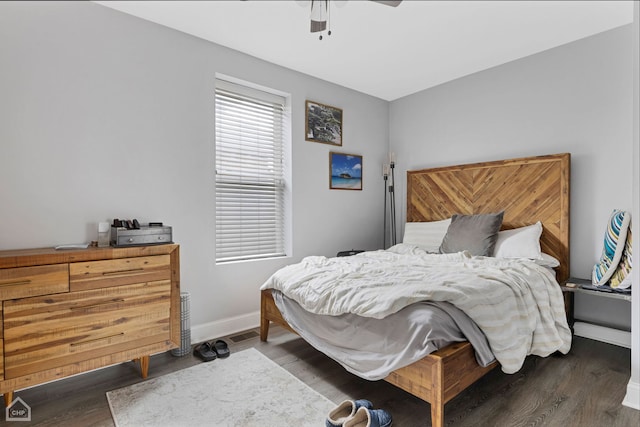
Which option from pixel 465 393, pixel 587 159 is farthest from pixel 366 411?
pixel 587 159

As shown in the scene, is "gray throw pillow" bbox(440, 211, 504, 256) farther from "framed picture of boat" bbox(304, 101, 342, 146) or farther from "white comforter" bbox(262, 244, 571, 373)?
"framed picture of boat" bbox(304, 101, 342, 146)

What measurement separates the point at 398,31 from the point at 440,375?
7.16 feet

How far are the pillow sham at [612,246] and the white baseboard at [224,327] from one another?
268 cm

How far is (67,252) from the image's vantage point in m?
1.75

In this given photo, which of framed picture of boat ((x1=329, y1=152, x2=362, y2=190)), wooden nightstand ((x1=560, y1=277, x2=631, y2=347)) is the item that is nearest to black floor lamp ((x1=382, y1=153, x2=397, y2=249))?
framed picture of boat ((x1=329, y1=152, x2=362, y2=190))

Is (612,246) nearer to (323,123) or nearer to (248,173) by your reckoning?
(323,123)

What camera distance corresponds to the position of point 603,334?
101 inches

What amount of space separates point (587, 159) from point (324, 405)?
2747 millimetres

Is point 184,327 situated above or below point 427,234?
below

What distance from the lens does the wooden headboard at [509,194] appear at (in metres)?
2.77

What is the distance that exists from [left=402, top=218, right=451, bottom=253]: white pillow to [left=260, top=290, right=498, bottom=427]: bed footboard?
1.64 metres

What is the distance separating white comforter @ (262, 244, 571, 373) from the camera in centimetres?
165

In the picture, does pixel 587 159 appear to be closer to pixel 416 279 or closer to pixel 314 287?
pixel 416 279

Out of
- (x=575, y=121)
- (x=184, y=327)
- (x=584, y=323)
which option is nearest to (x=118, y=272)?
(x=184, y=327)
